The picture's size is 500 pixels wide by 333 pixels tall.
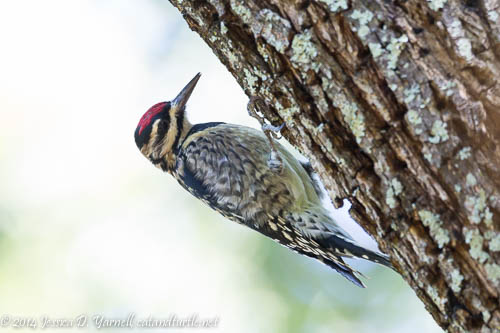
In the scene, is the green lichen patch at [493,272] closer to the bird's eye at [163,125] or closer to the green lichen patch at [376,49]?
the green lichen patch at [376,49]

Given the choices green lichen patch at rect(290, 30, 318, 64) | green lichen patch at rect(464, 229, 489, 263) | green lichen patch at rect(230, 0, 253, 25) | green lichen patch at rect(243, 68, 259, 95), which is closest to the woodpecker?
green lichen patch at rect(243, 68, 259, 95)

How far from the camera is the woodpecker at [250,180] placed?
3916 millimetres

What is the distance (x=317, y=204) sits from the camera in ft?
13.3

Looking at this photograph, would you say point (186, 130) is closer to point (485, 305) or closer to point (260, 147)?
point (260, 147)

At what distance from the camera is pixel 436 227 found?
1686 mm

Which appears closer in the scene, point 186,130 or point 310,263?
point 186,130

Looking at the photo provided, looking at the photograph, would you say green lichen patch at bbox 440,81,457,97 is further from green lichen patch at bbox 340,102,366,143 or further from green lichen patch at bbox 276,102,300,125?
green lichen patch at bbox 276,102,300,125

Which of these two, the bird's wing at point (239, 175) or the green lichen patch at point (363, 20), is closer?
the green lichen patch at point (363, 20)

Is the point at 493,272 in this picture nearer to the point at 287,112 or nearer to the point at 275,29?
the point at 287,112

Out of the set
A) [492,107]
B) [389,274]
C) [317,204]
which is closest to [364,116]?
[492,107]

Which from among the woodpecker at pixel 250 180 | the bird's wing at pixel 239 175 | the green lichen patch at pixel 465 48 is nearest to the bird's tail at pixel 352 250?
the woodpecker at pixel 250 180

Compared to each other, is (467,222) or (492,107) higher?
(492,107)

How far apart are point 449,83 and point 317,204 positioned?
245 centimetres

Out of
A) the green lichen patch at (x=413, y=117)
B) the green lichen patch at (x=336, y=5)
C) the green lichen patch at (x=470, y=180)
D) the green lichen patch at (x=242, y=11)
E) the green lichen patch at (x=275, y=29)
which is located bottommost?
the green lichen patch at (x=470, y=180)
